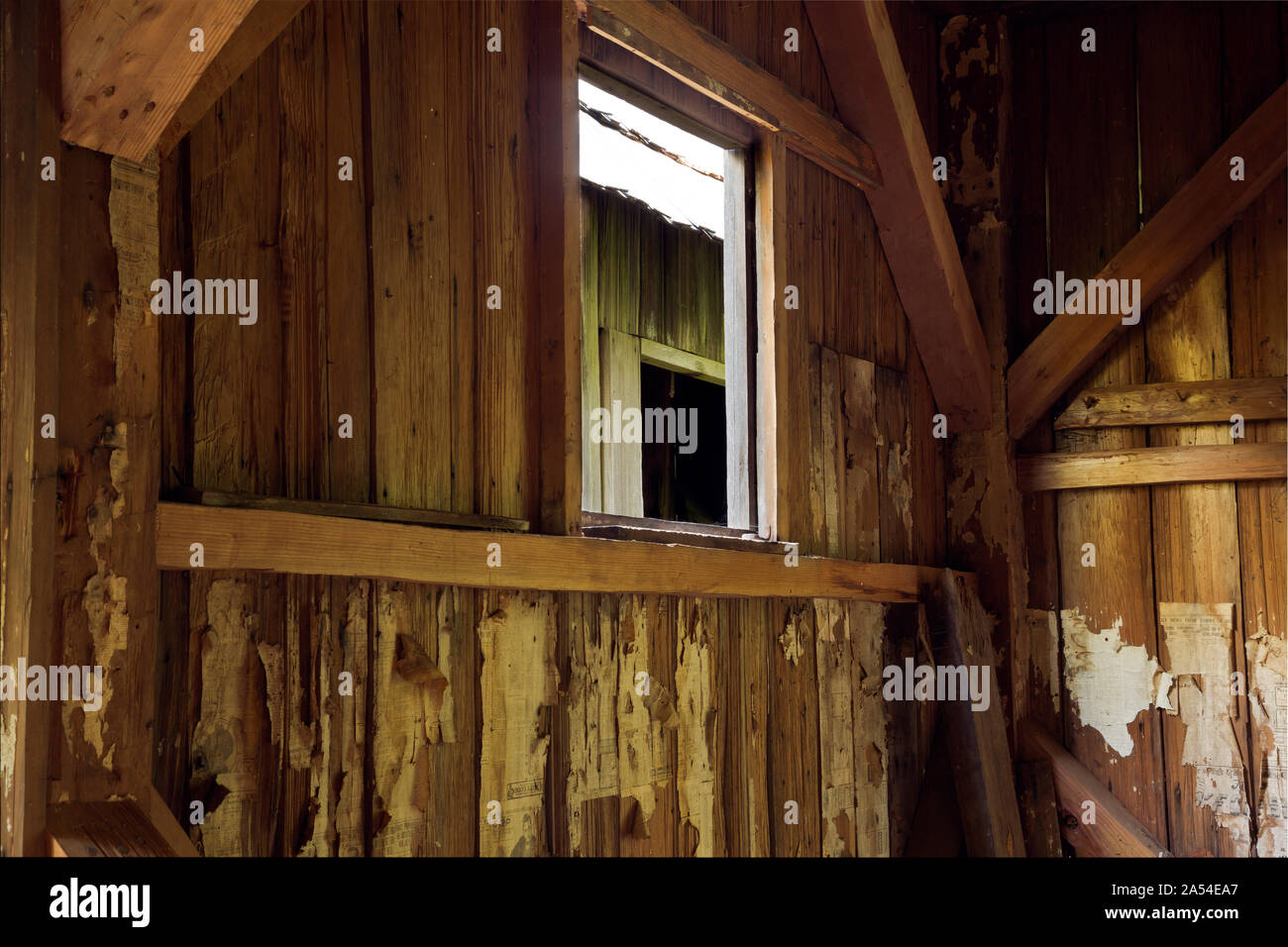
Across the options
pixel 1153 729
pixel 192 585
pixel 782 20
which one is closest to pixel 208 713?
pixel 192 585

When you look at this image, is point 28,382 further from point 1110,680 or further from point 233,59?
point 1110,680

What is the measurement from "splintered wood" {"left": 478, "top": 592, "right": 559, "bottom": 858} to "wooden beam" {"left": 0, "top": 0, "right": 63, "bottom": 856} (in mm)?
1012

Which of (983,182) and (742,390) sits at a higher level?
(983,182)

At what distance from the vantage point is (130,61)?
177 cm

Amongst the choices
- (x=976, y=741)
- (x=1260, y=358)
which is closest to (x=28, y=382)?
(x=976, y=741)

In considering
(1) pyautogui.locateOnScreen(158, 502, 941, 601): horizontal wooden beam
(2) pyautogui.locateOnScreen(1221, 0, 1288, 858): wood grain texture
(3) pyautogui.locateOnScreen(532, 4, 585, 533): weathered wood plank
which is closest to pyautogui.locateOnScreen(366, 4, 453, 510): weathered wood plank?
(1) pyautogui.locateOnScreen(158, 502, 941, 601): horizontal wooden beam

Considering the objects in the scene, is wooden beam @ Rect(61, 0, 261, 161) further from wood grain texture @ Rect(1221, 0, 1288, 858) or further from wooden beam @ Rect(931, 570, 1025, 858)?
wood grain texture @ Rect(1221, 0, 1288, 858)

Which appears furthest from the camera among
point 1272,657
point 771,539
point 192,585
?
point 1272,657

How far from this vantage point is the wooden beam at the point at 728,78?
315cm

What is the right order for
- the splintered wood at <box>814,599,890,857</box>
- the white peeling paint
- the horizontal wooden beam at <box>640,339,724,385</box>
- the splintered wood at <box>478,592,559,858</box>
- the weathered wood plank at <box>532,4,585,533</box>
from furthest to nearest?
1. the horizontal wooden beam at <box>640,339,724,385</box>
2. the white peeling paint
3. the splintered wood at <box>814,599,890,857</box>
4. the weathered wood plank at <box>532,4,585,533</box>
5. the splintered wood at <box>478,592,559,858</box>

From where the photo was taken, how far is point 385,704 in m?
2.35

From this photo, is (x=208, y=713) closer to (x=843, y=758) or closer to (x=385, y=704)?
(x=385, y=704)

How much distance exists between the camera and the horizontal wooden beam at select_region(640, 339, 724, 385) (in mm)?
5703
